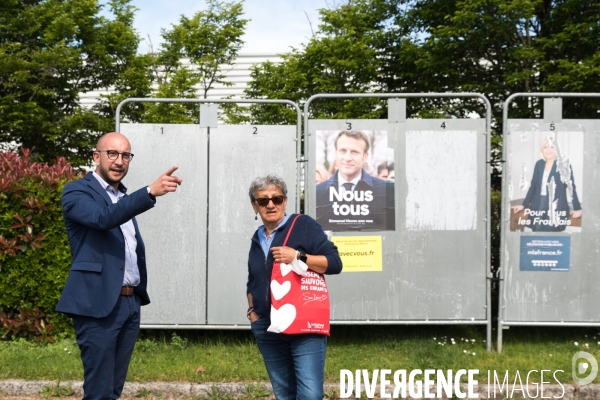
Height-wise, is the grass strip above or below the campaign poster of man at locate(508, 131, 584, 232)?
below

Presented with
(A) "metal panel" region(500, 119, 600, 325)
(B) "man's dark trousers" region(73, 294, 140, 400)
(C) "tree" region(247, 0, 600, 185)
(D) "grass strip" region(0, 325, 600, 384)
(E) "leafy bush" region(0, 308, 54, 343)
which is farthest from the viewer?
(C) "tree" region(247, 0, 600, 185)

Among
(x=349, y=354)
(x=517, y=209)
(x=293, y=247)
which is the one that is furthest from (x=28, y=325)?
(x=517, y=209)

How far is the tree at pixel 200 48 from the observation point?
16.1 m

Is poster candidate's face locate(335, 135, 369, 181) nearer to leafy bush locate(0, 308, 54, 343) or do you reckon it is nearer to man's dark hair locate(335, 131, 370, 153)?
man's dark hair locate(335, 131, 370, 153)

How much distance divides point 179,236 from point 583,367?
4.18 meters

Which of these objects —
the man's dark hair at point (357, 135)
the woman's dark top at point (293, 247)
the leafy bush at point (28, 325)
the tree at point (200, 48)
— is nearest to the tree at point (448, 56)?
the tree at point (200, 48)

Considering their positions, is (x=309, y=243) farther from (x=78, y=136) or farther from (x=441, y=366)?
(x=78, y=136)

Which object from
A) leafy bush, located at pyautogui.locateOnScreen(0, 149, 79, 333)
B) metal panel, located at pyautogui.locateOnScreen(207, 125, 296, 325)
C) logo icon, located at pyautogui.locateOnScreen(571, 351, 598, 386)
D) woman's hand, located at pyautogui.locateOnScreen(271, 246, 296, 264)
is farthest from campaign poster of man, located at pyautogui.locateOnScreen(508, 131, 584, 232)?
leafy bush, located at pyautogui.locateOnScreen(0, 149, 79, 333)

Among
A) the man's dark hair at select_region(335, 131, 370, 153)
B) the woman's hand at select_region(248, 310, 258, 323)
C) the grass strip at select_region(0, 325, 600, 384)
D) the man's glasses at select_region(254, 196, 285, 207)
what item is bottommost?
the grass strip at select_region(0, 325, 600, 384)

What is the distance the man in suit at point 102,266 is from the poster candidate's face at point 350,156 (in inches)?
134

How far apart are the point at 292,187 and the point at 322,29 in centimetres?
1021

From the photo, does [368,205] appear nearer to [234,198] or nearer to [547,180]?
[234,198]

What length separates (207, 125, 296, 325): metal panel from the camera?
21.8 ft

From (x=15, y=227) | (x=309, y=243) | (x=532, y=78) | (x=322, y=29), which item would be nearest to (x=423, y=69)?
(x=532, y=78)
